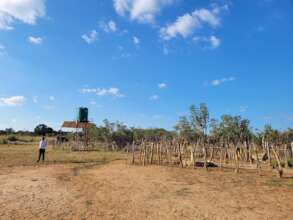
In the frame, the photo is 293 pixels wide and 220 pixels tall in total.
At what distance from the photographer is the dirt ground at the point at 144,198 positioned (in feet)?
22.5

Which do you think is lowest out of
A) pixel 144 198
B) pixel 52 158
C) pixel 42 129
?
pixel 144 198

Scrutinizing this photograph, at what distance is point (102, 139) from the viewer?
45.1 m

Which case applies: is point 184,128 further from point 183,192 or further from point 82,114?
point 183,192

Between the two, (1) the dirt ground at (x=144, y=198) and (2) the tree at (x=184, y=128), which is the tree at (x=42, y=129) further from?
(1) the dirt ground at (x=144, y=198)

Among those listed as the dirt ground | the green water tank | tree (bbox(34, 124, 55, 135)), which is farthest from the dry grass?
tree (bbox(34, 124, 55, 135))

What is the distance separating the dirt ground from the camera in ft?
22.5

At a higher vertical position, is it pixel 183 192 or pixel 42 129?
pixel 42 129

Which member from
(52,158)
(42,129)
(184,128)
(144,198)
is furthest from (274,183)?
(42,129)

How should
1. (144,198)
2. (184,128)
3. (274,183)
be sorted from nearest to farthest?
(144,198) < (274,183) < (184,128)

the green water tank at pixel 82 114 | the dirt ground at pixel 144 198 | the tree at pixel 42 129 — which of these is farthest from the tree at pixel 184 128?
the tree at pixel 42 129

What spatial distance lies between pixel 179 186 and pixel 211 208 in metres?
3.14

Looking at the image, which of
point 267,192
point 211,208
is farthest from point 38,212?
point 267,192

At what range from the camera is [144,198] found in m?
8.54

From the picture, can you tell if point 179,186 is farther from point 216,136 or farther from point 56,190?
point 216,136
